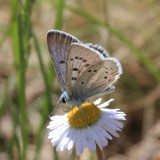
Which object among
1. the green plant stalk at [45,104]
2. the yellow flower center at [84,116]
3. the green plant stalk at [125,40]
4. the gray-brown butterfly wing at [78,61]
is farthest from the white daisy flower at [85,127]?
the green plant stalk at [125,40]

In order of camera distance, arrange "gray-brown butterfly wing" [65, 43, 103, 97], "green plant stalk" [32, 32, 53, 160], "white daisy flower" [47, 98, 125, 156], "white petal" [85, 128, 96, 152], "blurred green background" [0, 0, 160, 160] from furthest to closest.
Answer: "blurred green background" [0, 0, 160, 160] → "green plant stalk" [32, 32, 53, 160] → "gray-brown butterfly wing" [65, 43, 103, 97] → "white daisy flower" [47, 98, 125, 156] → "white petal" [85, 128, 96, 152]

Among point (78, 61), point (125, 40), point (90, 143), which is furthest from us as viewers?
point (125, 40)

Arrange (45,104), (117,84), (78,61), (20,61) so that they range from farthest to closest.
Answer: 1. (117,84)
2. (45,104)
3. (20,61)
4. (78,61)

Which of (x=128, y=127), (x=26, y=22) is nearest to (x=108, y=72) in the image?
(x=26, y=22)

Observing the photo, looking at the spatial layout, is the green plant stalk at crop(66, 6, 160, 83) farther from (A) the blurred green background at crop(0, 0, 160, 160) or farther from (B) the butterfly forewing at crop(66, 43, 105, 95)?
(B) the butterfly forewing at crop(66, 43, 105, 95)

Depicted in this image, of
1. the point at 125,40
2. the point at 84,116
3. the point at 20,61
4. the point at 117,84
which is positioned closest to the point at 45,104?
the point at 20,61

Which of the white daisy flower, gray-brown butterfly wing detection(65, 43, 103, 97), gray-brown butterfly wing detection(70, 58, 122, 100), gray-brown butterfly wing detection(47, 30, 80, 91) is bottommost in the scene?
the white daisy flower

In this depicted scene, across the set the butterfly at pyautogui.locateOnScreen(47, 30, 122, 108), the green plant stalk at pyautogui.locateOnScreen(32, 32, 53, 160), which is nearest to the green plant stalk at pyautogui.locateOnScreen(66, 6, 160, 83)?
the green plant stalk at pyautogui.locateOnScreen(32, 32, 53, 160)

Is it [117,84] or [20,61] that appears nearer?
[20,61]

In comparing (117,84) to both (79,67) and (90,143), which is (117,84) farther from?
(90,143)
